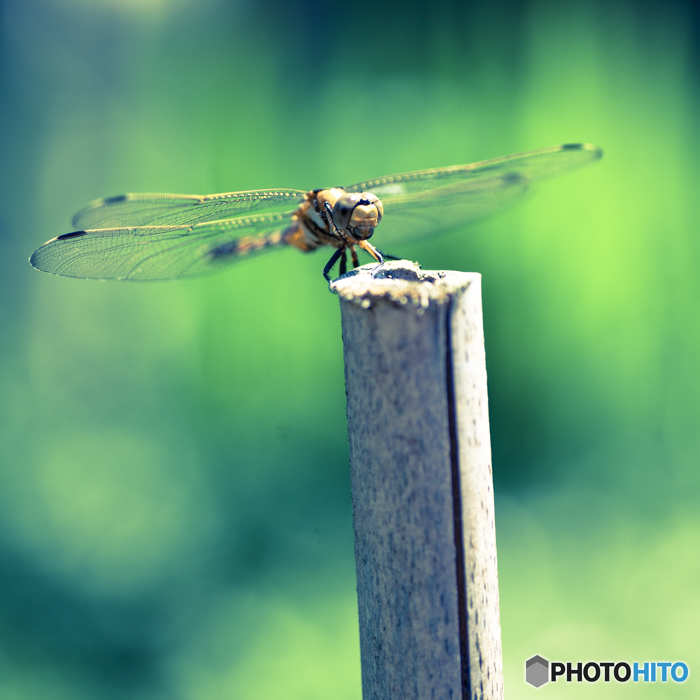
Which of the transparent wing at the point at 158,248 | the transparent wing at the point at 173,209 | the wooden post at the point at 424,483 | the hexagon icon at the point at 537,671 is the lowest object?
the hexagon icon at the point at 537,671

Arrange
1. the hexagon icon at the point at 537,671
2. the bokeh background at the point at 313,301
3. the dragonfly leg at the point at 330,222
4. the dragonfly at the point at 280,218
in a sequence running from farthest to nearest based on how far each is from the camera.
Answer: the bokeh background at the point at 313,301, the hexagon icon at the point at 537,671, the dragonfly leg at the point at 330,222, the dragonfly at the point at 280,218

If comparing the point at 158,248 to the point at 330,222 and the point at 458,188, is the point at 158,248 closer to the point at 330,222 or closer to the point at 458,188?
the point at 330,222

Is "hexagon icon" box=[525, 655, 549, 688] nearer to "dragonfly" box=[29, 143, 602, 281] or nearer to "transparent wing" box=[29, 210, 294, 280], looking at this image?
"dragonfly" box=[29, 143, 602, 281]

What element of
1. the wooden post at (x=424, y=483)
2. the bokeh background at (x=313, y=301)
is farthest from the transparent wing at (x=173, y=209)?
the wooden post at (x=424, y=483)

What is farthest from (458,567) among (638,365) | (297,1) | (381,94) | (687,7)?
(687,7)

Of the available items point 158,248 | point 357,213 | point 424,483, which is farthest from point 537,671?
point 158,248

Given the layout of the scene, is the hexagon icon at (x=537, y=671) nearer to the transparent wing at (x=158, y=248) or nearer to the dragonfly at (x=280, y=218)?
the dragonfly at (x=280, y=218)
